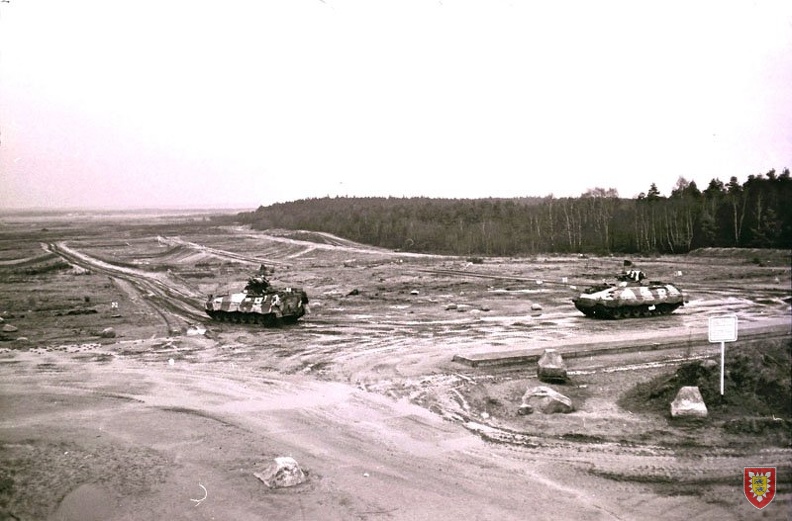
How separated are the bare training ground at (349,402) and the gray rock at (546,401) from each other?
223 mm

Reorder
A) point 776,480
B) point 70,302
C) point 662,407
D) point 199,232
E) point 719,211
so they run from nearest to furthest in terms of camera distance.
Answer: point 776,480 → point 662,407 → point 719,211 → point 70,302 → point 199,232

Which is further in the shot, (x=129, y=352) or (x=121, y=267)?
(x=121, y=267)

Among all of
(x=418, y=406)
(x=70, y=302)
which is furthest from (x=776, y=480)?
(x=70, y=302)

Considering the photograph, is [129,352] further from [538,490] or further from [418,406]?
[538,490]

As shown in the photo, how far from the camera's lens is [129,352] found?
48.9ft

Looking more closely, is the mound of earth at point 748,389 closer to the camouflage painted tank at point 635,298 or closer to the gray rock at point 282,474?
the gray rock at point 282,474

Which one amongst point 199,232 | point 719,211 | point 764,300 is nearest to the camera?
point 764,300

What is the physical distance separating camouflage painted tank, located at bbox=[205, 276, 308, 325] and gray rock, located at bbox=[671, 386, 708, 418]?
11968 millimetres

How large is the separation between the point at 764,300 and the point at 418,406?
5753 mm

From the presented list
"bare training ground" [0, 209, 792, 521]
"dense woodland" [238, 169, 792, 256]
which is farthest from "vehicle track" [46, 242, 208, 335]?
"dense woodland" [238, 169, 792, 256]

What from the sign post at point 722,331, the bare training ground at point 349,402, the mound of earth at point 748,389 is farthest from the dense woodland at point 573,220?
the mound of earth at point 748,389

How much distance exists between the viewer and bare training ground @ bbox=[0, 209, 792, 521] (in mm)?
7012

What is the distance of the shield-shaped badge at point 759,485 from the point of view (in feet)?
21.5

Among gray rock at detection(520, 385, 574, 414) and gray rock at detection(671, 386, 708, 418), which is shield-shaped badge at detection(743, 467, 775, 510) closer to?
gray rock at detection(671, 386, 708, 418)
